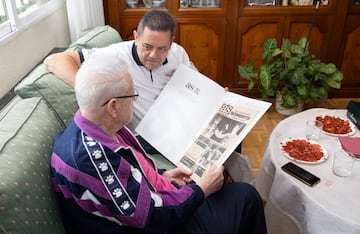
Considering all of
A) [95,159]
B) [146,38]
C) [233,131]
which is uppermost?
[146,38]

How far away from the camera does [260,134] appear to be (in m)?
2.75

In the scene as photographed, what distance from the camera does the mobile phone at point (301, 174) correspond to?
1196 mm

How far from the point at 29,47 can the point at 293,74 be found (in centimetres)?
193

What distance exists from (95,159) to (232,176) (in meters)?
0.80

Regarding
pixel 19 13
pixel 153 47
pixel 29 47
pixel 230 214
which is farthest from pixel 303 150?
pixel 19 13

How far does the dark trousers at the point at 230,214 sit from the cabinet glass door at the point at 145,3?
2.03 metres

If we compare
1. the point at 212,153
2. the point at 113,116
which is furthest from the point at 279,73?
the point at 113,116

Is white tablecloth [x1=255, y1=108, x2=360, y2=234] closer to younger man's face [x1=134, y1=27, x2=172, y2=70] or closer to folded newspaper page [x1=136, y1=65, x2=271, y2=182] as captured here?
folded newspaper page [x1=136, y1=65, x2=271, y2=182]

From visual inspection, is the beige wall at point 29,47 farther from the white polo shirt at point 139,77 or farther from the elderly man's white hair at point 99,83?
the elderly man's white hair at point 99,83

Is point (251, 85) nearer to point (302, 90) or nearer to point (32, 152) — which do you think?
point (302, 90)

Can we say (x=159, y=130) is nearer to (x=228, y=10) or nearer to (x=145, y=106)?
(x=145, y=106)

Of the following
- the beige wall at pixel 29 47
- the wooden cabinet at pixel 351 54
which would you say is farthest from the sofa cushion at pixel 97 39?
the wooden cabinet at pixel 351 54

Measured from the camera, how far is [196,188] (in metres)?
1.12

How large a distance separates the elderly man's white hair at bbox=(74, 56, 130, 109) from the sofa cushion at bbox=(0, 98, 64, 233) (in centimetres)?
20
